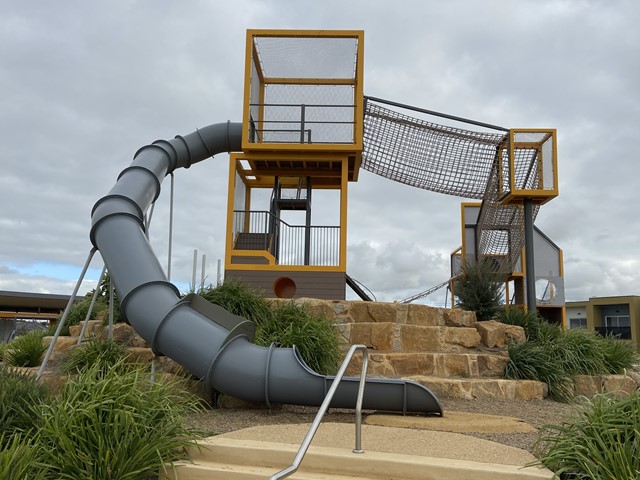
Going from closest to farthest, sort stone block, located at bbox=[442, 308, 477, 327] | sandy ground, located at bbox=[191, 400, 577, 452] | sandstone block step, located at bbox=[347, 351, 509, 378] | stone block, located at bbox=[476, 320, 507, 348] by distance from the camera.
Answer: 1. sandy ground, located at bbox=[191, 400, 577, 452]
2. sandstone block step, located at bbox=[347, 351, 509, 378]
3. stone block, located at bbox=[476, 320, 507, 348]
4. stone block, located at bbox=[442, 308, 477, 327]

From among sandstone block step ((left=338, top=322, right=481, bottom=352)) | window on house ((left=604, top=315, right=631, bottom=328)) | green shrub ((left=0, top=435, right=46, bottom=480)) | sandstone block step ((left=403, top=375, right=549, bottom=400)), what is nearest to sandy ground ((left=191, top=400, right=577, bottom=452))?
sandstone block step ((left=403, top=375, right=549, bottom=400))

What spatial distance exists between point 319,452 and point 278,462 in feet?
1.23

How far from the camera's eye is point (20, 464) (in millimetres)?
4184

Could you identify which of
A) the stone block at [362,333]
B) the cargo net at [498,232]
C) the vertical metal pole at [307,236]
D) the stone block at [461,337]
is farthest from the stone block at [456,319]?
the cargo net at [498,232]

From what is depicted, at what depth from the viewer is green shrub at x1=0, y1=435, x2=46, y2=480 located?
4086 mm

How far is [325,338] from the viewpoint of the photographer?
8508mm

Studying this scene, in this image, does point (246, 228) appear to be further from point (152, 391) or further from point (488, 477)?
point (488, 477)

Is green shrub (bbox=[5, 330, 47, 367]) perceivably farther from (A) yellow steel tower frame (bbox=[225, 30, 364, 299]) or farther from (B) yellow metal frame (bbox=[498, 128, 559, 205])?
(B) yellow metal frame (bbox=[498, 128, 559, 205])

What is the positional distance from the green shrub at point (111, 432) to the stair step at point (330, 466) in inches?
10.7

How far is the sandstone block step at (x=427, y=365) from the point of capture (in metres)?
9.68

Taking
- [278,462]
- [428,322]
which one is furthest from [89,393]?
[428,322]

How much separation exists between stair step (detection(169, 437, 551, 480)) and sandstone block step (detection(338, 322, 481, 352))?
570 centimetres

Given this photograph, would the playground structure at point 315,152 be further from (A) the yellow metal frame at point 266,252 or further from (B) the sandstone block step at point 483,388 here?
(B) the sandstone block step at point 483,388

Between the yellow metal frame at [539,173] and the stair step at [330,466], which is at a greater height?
the yellow metal frame at [539,173]
